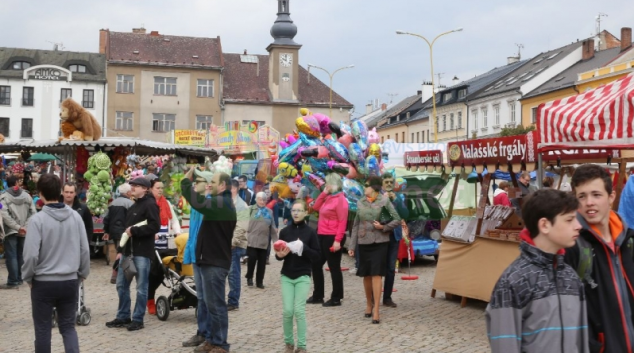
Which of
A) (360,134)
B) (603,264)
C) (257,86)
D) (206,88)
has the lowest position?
(603,264)

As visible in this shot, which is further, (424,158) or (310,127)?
(310,127)

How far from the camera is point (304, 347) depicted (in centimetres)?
802

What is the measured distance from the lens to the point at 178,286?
1006 cm

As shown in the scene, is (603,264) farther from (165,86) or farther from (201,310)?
(165,86)

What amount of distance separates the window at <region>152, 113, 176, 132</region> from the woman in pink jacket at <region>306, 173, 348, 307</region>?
51234mm

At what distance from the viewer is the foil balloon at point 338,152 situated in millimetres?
15812

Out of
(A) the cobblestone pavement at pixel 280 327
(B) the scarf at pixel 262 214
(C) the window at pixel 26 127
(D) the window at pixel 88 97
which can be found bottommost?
(A) the cobblestone pavement at pixel 280 327

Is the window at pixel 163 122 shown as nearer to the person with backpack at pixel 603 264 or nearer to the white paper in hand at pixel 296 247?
the white paper in hand at pixel 296 247

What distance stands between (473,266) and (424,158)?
2.81 m

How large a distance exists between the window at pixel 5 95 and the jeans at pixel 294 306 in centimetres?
5930

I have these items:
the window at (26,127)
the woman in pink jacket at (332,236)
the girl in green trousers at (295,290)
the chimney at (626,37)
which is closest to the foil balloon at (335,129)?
the woman in pink jacket at (332,236)

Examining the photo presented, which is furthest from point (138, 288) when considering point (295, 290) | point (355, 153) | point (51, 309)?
point (355, 153)

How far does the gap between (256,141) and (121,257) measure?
96.7ft

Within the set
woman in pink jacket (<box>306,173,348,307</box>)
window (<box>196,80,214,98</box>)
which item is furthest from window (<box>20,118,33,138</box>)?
woman in pink jacket (<box>306,173,348,307</box>)
